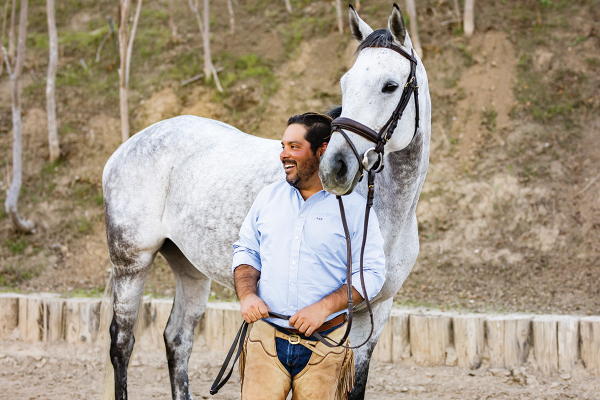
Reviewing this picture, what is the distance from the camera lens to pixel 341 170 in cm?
190

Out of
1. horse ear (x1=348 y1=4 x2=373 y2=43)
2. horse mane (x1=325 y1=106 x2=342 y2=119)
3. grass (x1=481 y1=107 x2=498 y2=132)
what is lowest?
horse mane (x1=325 y1=106 x2=342 y2=119)

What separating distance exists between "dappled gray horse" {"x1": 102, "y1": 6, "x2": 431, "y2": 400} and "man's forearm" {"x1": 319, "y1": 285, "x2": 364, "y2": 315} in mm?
365

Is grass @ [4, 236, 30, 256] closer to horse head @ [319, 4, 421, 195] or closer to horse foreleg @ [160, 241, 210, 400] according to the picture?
horse foreleg @ [160, 241, 210, 400]

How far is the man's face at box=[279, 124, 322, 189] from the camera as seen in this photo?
1988mm

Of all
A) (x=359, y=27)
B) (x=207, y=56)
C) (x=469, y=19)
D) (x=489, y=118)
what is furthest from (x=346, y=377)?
(x=469, y=19)

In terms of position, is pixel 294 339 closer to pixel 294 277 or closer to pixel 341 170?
pixel 294 277

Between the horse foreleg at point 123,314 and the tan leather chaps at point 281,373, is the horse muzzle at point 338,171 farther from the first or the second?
the horse foreleg at point 123,314

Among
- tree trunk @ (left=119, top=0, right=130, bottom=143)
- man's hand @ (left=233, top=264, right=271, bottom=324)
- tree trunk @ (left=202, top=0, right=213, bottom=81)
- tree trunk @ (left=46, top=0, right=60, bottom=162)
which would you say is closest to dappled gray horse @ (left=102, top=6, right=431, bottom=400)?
man's hand @ (left=233, top=264, right=271, bottom=324)

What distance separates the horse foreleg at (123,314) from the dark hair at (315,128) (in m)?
→ 1.85

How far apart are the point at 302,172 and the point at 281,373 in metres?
0.75

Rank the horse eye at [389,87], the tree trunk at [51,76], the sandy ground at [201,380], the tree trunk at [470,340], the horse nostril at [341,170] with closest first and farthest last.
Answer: the horse nostril at [341,170] < the horse eye at [389,87] < the sandy ground at [201,380] < the tree trunk at [470,340] < the tree trunk at [51,76]

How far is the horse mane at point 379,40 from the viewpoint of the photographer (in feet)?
7.16

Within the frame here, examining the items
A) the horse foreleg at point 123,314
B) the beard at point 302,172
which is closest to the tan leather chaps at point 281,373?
the beard at point 302,172

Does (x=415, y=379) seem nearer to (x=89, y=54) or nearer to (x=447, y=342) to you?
(x=447, y=342)
